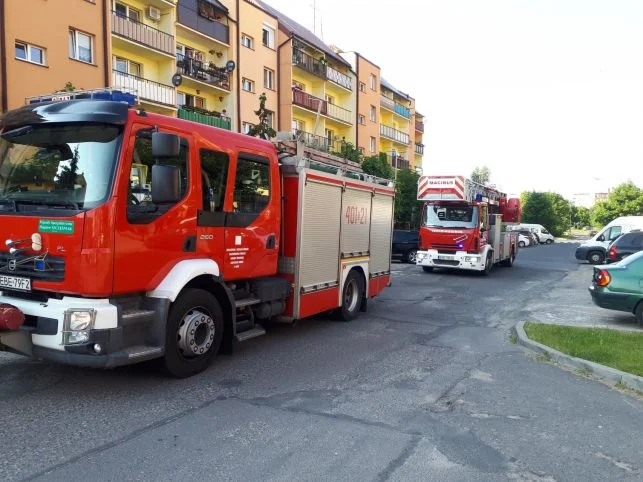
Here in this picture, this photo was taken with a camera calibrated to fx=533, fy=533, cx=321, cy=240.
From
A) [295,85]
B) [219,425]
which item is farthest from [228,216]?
[295,85]

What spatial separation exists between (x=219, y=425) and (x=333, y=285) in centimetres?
428

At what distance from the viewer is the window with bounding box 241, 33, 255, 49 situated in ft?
98.1

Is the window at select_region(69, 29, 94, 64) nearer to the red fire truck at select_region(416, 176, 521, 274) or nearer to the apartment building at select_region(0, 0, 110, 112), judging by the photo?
the apartment building at select_region(0, 0, 110, 112)

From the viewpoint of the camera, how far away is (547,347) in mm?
7098

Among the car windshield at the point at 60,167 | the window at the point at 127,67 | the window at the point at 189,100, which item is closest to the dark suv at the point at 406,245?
the window at the point at 189,100

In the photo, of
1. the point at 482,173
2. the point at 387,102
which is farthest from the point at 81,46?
the point at 482,173

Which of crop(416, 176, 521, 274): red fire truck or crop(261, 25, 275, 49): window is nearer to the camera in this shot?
crop(416, 176, 521, 274): red fire truck

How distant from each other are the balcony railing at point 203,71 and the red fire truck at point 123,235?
2058cm

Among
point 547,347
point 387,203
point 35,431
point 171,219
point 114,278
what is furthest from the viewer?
point 387,203

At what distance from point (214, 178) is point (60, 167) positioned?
1.61m

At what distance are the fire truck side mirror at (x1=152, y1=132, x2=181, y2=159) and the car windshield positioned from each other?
331 millimetres

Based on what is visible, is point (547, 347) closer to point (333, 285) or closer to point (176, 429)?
point (333, 285)

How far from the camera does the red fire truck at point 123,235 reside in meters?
4.68

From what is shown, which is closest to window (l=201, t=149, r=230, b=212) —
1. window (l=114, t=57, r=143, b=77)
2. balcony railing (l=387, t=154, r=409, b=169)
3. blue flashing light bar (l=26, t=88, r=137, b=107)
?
blue flashing light bar (l=26, t=88, r=137, b=107)
